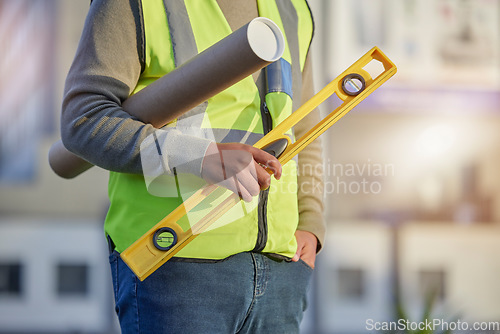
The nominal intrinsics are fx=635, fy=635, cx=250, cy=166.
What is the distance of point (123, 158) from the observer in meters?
0.88

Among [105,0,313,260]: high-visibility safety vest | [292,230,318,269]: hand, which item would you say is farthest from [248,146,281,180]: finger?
[292,230,318,269]: hand

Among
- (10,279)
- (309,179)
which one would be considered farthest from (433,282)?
(309,179)

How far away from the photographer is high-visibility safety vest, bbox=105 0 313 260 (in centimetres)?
93

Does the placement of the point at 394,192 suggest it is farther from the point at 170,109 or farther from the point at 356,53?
the point at 170,109

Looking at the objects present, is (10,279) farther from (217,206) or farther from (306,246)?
(217,206)

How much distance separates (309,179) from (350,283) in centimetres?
353

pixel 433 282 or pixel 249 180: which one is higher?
pixel 249 180

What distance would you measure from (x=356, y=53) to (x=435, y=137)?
0.88 meters

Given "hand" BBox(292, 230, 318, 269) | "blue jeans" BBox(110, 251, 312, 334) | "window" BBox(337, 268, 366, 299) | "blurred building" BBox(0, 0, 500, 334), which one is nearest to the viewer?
"blue jeans" BBox(110, 251, 312, 334)

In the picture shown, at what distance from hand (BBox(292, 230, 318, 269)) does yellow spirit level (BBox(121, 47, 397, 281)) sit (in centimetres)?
24

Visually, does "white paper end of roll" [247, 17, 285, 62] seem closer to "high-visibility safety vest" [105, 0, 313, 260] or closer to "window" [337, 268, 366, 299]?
"high-visibility safety vest" [105, 0, 313, 260]

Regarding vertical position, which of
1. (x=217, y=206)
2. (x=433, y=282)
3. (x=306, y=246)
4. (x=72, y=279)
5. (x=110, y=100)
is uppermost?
(x=110, y=100)

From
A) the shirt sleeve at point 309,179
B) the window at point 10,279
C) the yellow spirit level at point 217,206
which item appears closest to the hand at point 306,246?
the shirt sleeve at point 309,179

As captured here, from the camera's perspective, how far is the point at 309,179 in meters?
1.20
